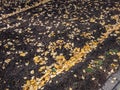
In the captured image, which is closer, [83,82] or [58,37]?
[83,82]

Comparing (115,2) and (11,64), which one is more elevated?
(11,64)

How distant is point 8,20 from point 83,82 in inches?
178

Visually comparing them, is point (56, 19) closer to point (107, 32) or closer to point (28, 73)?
point (107, 32)

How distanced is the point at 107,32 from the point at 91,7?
2288mm

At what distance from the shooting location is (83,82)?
243 inches

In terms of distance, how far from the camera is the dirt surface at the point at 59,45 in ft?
20.7

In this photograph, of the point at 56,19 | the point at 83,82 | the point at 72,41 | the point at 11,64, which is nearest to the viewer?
the point at 83,82

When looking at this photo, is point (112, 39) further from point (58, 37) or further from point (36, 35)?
point (36, 35)

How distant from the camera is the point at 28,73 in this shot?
256 inches

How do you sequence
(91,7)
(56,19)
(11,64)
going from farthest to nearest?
(91,7)
(56,19)
(11,64)

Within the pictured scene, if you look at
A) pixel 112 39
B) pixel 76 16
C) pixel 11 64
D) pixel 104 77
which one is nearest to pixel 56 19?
pixel 76 16

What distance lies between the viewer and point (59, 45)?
25.1 ft

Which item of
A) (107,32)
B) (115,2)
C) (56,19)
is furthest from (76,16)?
(115,2)

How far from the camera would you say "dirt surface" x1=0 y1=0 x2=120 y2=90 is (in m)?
6.30
